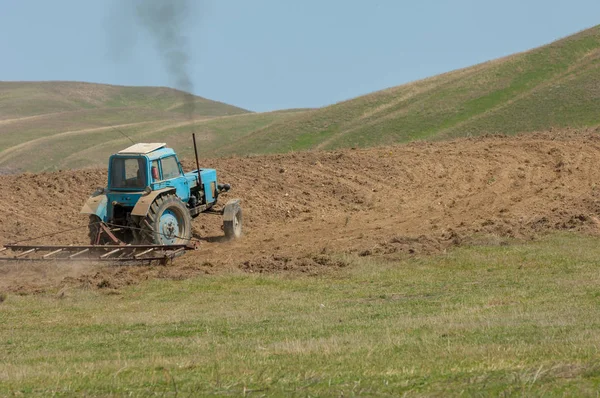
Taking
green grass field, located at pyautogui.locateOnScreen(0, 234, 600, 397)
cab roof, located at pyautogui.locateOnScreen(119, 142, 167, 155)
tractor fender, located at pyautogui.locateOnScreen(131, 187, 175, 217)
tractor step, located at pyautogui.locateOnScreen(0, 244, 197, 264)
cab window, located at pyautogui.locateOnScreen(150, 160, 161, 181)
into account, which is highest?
cab roof, located at pyautogui.locateOnScreen(119, 142, 167, 155)

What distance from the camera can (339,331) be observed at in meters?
12.4

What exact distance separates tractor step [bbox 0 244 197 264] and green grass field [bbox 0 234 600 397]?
83cm

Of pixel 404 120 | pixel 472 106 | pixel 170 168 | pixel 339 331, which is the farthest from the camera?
pixel 404 120

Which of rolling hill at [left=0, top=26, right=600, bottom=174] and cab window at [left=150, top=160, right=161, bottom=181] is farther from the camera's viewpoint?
rolling hill at [left=0, top=26, right=600, bottom=174]

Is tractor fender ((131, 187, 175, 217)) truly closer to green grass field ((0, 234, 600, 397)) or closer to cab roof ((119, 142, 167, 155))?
cab roof ((119, 142, 167, 155))

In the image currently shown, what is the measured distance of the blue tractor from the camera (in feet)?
64.1

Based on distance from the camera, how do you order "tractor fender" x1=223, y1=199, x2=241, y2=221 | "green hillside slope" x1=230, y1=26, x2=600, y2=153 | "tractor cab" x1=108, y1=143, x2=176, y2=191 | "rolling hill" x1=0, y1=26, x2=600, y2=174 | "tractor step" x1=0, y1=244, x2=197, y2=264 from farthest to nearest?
"rolling hill" x1=0, y1=26, x2=600, y2=174 → "green hillside slope" x1=230, y1=26, x2=600, y2=153 → "tractor fender" x1=223, y1=199, x2=241, y2=221 → "tractor cab" x1=108, y1=143, x2=176, y2=191 → "tractor step" x1=0, y1=244, x2=197, y2=264

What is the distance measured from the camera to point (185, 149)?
270 ft

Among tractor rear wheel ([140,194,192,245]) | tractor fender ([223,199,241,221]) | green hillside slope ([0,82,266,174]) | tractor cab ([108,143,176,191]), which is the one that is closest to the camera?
tractor rear wheel ([140,194,192,245])

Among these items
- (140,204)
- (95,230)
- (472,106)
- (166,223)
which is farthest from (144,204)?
(472,106)

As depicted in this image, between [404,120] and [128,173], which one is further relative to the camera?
[404,120]

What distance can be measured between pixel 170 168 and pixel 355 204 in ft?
28.7

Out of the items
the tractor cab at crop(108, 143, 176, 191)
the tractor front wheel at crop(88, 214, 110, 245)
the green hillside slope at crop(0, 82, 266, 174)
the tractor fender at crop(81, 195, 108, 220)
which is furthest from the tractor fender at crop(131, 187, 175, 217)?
the green hillside slope at crop(0, 82, 266, 174)

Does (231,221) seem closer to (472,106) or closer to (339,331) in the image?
(339,331)
